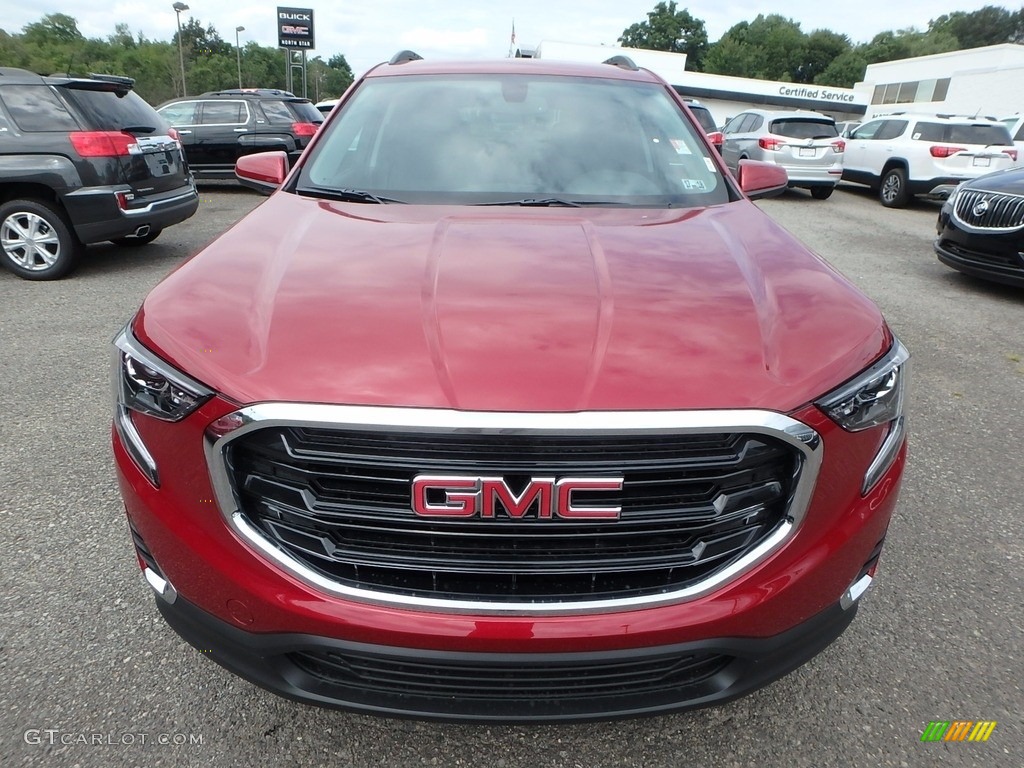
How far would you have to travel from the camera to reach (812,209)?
41.2 feet

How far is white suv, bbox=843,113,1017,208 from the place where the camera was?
12039mm

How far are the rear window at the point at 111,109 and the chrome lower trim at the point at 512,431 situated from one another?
20.7 feet

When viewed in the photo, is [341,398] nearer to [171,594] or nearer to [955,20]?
[171,594]

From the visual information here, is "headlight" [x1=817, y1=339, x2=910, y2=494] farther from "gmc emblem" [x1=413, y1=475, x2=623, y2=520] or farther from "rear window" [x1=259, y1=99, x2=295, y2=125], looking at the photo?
"rear window" [x1=259, y1=99, x2=295, y2=125]

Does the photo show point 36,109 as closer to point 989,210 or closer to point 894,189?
point 989,210

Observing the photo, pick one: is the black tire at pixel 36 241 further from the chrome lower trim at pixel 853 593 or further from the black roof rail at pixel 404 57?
the chrome lower trim at pixel 853 593

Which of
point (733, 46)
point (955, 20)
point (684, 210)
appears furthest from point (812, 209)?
point (955, 20)

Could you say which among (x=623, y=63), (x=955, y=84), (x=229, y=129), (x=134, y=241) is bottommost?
(x=134, y=241)

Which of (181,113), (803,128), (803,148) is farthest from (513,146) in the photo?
(803,128)

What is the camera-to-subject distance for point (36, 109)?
6340 millimetres

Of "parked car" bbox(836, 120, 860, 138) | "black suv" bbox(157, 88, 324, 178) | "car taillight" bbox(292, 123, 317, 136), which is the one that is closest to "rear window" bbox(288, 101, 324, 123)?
"black suv" bbox(157, 88, 324, 178)

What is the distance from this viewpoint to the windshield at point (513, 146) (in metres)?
2.56

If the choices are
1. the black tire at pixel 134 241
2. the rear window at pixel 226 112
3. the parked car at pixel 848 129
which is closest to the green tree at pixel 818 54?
the parked car at pixel 848 129

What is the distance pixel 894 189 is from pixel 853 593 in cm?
1343
